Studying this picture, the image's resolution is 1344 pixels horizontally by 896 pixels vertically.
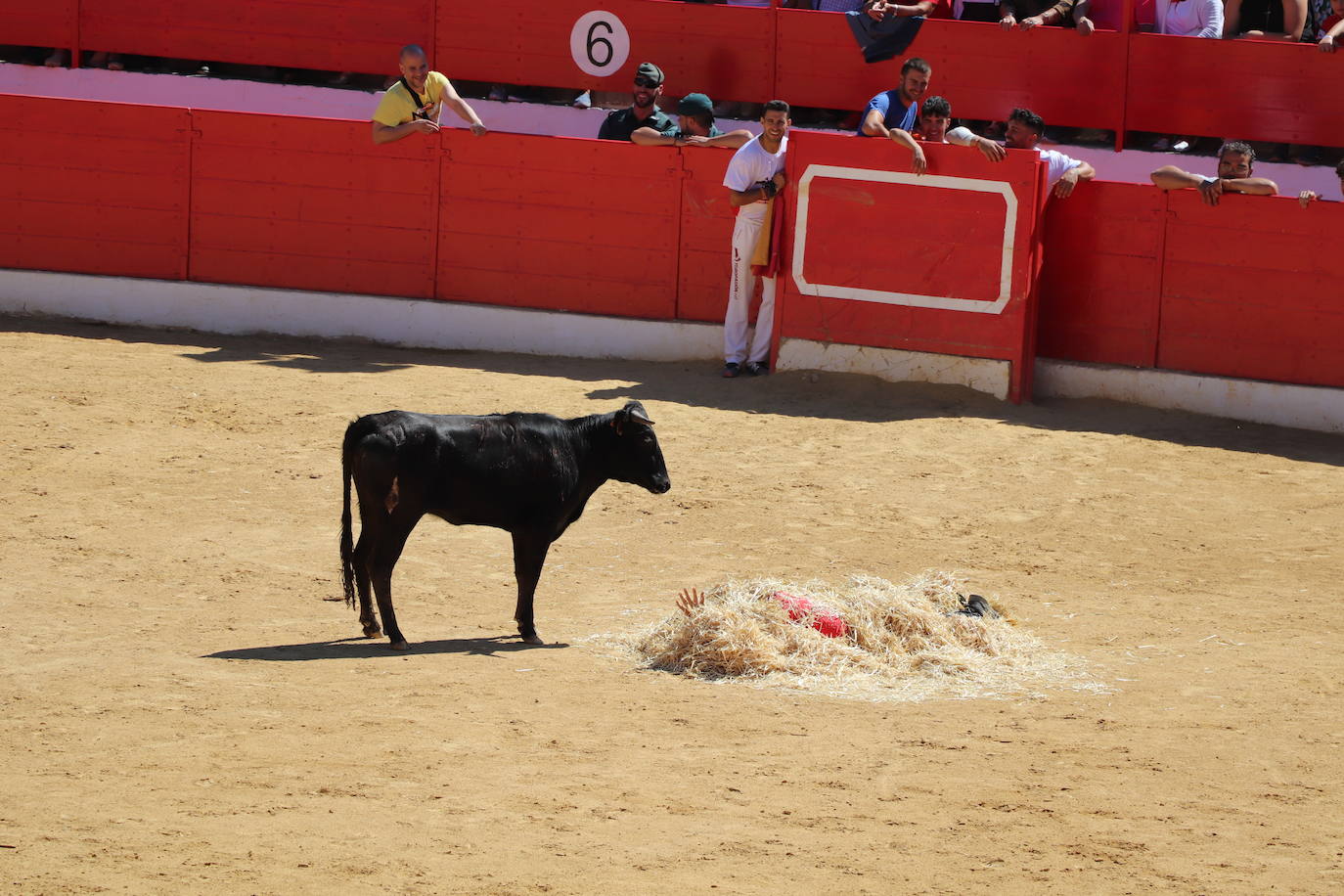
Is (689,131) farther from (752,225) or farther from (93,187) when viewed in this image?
(93,187)

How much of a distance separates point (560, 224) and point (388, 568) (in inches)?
264

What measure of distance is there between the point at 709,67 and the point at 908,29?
1.78 m

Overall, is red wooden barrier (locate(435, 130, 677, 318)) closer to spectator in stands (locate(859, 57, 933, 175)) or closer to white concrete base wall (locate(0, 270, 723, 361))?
white concrete base wall (locate(0, 270, 723, 361))

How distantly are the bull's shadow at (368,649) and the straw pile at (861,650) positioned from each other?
48cm

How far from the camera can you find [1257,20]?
45.2ft

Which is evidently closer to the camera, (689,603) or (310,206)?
(689,603)

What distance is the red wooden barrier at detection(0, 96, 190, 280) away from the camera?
13.4 meters

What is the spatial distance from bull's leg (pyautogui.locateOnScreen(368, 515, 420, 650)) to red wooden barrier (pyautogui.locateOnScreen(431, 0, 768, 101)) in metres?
8.99

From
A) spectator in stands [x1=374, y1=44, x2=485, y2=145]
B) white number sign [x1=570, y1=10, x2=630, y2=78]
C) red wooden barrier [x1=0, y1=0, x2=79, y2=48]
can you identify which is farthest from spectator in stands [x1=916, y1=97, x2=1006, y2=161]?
red wooden barrier [x1=0, y1=0, x2=79, y2=48]

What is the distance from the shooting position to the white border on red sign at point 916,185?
453 inches

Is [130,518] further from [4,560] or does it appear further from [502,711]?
[502,711]

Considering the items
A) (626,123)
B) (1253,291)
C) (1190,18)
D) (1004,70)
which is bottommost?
(1253,291)

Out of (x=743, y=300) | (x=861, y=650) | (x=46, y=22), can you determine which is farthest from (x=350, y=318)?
(x=861, y=650)

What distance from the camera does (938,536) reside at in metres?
8.97
